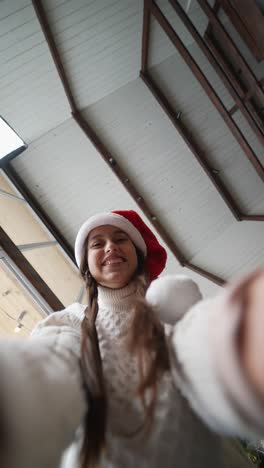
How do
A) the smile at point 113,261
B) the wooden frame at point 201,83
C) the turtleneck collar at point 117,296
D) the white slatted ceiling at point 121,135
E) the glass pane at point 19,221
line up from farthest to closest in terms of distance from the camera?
1. the glass pane at point 19,221
2. the white slatted ceiling at point 121,135
3. the wooden frame at point 201,83
4. the smile at point 113,261
5. the turtleneck collar at point 117,296

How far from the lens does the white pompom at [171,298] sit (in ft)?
1.97

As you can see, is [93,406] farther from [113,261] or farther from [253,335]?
[113,261]

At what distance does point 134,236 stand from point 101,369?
0.72m

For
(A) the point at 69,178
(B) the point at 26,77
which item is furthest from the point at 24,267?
(A) the point at 69,178

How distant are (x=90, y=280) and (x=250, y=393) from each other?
819 mm

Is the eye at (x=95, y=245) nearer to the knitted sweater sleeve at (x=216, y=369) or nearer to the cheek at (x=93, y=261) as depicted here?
the cheek at (x=93, y=261)

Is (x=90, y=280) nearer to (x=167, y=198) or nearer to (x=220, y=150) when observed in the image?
(x=167, y=198)

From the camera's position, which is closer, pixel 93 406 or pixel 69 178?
pixel 93 406

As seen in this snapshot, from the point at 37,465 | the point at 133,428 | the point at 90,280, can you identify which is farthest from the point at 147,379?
the point at 90,280

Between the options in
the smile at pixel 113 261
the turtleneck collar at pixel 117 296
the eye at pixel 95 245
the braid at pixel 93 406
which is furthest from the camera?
the eye at pixel 95 245

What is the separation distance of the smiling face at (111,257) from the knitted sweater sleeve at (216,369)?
49cm

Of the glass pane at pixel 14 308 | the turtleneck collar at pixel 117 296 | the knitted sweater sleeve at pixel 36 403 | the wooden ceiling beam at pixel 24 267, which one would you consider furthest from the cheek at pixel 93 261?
the glass pane at pixel 14 308

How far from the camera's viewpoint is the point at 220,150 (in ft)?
12.0

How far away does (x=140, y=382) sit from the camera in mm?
578
